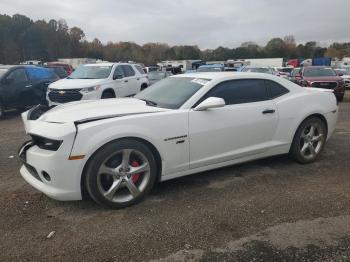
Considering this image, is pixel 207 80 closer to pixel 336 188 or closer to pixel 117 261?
pixel 336 188

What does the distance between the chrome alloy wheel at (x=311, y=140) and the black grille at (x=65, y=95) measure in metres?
6.81

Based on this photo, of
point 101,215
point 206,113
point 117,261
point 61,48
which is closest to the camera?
point 117,261

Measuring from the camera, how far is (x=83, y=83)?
10320 millimetres

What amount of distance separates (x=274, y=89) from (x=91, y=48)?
322 ft

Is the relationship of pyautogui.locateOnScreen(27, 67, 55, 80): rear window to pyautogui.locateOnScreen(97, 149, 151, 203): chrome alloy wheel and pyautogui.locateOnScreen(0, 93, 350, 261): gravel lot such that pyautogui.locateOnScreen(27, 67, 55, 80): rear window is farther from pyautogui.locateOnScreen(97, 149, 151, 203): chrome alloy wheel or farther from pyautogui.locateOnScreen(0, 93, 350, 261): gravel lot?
pyautogui.locateOnScreen(97, 149, 151, 203): chrome alloy wheel

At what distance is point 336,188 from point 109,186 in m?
2.82

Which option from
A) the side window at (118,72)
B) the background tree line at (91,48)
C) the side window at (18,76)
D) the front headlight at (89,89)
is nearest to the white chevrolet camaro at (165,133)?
the front headlight at (89,89)

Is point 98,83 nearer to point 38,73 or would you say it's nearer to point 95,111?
point 38,73

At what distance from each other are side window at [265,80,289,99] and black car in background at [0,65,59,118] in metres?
8.28

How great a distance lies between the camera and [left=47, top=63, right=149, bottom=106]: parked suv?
1010cm

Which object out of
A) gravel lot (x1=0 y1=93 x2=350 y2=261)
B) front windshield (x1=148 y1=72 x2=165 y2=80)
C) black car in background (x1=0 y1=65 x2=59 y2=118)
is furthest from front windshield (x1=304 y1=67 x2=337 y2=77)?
gravel lot (x1=0 y1=93 x2=350 y2=261)

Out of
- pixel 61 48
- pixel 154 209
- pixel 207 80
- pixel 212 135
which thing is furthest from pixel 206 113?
pixel 61 48

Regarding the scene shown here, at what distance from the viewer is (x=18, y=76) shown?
10.8m

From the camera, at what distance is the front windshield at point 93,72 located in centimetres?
1109
